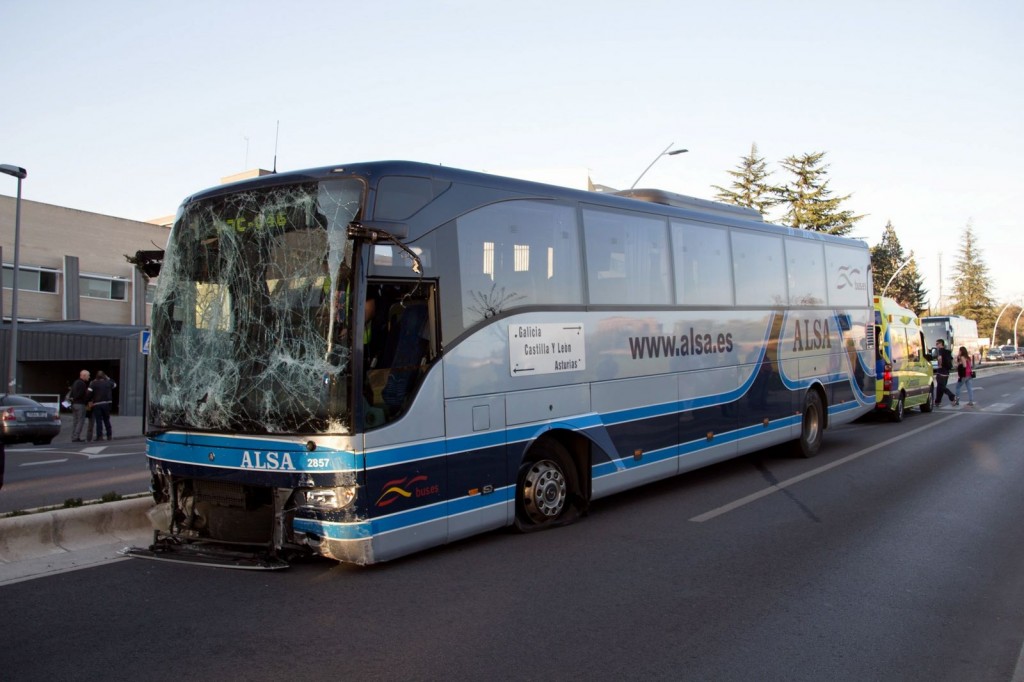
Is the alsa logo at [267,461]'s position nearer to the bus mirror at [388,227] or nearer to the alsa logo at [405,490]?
the alsa logo at [405,490]

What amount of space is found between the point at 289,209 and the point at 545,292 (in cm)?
267

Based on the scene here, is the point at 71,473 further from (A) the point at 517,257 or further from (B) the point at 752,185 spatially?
(B) the point at 752,185

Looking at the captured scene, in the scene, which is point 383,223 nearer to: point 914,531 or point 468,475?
point 468,475

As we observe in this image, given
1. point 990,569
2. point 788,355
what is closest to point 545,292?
point 990,569

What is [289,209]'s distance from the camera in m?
6.54

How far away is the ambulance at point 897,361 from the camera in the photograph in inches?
713

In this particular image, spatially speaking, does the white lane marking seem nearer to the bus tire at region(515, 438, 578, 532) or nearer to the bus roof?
the bus tire at region(515, 438, 578, 532)

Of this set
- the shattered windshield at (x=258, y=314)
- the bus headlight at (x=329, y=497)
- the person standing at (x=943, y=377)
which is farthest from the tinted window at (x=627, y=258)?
the person standing at (x=943, y=377)

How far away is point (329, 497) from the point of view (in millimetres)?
6219

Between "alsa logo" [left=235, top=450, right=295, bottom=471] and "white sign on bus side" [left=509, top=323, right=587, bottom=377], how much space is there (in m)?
2.25

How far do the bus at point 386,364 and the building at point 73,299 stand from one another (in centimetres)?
2908

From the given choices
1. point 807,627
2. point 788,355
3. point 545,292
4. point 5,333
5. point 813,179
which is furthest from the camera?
point 813,179

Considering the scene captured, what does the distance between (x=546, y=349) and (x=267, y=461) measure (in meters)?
2.93

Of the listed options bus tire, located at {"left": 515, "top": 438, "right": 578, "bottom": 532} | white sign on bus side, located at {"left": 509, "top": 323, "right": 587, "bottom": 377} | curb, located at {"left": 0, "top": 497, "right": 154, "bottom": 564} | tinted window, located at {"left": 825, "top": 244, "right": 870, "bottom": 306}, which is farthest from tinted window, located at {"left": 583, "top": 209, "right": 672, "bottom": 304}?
tinted window, located at {"left": 825, "top": 244, "right": 870, "bottom": 306}
